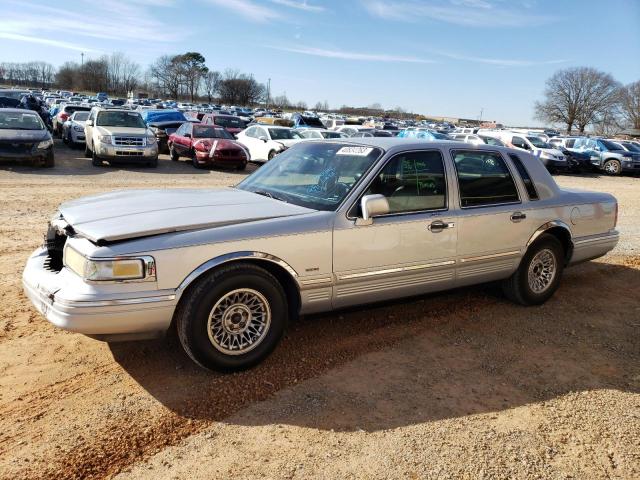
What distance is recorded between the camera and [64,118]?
24172 millimetres

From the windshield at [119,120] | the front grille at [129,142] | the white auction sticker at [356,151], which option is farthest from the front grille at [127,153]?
the white auction sticker at [356,151]

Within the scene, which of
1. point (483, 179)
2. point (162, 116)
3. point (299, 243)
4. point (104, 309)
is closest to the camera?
point (104, 309)

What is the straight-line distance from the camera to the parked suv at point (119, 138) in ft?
52.3

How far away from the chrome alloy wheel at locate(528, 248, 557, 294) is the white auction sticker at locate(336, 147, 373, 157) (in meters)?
2.16

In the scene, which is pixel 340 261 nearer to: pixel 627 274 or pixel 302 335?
pixel 302 335

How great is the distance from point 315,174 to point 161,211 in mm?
1392

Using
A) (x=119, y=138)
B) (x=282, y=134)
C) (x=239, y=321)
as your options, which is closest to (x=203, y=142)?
(x=119, y=138)

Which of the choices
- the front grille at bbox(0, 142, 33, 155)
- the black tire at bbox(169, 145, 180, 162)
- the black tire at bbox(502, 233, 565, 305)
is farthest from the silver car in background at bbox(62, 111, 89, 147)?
the black tire at bbox(502, 233, 565, 305)

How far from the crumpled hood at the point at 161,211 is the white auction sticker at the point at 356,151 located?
782 millimetres

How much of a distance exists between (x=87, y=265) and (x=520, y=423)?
2925 millimetres

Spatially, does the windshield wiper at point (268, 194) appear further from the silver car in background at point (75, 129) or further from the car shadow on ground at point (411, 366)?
the silver car in background at point (75, 129)

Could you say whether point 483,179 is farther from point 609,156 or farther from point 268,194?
point 609,156

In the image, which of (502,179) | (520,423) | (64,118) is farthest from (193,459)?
(64,118)

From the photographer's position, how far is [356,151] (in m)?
4.63
